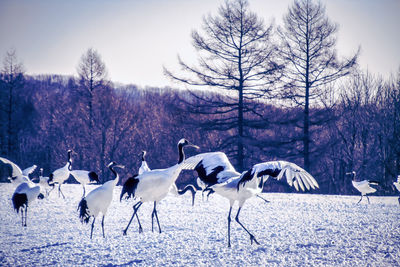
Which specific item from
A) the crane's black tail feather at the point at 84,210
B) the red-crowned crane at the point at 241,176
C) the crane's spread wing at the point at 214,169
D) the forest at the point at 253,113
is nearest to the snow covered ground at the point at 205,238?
the crane's black tail feather at the point at 84,210

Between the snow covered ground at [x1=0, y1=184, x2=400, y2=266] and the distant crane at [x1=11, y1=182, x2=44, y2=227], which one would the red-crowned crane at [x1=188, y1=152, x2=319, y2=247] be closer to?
the snow covered ground at [x1=0, y1=184, x2=400, y2=266]

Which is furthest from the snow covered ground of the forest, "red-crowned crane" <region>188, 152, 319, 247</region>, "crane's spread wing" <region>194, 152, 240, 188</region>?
the forest

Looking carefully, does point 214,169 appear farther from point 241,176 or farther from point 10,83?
point 10,83

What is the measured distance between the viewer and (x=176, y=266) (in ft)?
16.8

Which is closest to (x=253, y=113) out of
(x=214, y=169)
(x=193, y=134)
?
(x=193, y=134)

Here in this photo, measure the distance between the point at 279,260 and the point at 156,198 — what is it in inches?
135

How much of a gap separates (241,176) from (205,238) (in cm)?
143

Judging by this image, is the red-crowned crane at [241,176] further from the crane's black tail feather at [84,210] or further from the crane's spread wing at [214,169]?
the crane's black tail feather at [84,210]

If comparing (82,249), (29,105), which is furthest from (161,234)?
(29,105)

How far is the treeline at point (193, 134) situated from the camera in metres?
20.6

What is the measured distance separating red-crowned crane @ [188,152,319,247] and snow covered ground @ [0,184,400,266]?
67 centimetres

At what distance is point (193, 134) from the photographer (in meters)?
27.3

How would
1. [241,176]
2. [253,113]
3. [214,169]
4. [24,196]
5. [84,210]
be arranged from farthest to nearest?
1. [253,113]
2. [24,196]
3. [214,169]
4. [84,210]
5. [241,176]

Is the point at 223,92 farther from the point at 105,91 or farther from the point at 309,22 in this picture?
the point at 105,91
